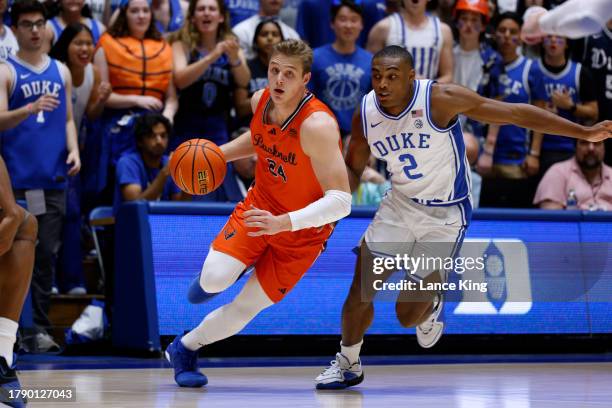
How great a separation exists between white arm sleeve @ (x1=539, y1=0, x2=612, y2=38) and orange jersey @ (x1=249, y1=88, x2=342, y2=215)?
1449 millimetres

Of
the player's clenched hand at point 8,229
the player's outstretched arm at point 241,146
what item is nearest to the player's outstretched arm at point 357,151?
the player's outstretched arm at point 241,146

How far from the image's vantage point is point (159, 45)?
9.41 metres

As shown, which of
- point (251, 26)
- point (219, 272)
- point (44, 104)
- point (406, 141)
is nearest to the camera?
point (219, 272)

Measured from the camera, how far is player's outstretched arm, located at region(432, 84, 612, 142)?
6006mm

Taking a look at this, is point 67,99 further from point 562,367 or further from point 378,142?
point 562,367

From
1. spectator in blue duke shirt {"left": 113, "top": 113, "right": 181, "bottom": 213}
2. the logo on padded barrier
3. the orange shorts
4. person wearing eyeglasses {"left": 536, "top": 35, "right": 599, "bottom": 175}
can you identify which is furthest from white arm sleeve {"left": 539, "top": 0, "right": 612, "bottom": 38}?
person wearing eyeglasses {"left": 536, "top": 35, "right": 599, "bottom": 175}

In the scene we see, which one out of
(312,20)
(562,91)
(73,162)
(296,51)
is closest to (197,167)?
(296,51)

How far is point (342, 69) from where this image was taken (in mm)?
9844

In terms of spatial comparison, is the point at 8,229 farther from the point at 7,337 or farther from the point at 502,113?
the point at 502,113

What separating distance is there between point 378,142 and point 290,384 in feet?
5.20

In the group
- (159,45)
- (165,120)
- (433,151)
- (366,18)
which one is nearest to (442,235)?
(433,151)

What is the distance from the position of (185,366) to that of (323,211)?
1373mm

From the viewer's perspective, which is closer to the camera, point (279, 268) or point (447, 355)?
point (279, 268)

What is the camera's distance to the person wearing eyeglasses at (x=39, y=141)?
8.36m
